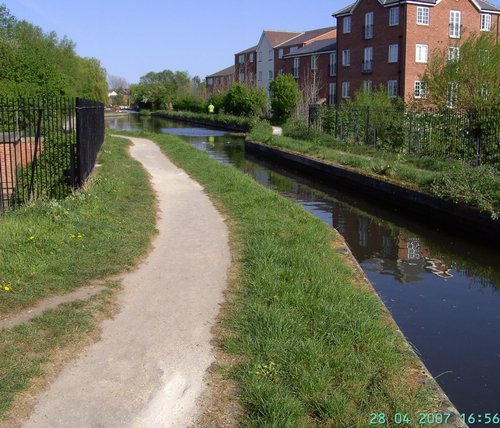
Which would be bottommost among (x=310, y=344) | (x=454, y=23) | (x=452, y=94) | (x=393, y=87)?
(x=310, y=344)

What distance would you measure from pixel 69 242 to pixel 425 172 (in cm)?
998

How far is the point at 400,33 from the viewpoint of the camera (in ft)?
137

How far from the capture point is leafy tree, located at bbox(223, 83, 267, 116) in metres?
49.3

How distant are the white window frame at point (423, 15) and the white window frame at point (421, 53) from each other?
1.64 metres

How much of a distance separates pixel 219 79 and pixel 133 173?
3201 inches

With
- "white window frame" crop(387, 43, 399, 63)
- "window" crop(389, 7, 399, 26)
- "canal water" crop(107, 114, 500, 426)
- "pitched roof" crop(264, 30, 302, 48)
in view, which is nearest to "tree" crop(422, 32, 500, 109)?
"canal water" crop(107, 114, 500, 426)

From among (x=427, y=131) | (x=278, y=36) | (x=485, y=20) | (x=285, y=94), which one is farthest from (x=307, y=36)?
(x=427, y=131)

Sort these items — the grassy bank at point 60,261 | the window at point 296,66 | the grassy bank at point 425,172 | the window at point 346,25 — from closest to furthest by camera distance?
the grassy bank at point 60,261 → the grassy bank at point 425,172 → the window at point 346,25 → the window at point 296,66

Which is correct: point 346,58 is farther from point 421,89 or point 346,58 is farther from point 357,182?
point 357,182

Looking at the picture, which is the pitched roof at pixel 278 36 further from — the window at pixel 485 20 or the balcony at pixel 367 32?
the window at pixel 485 20

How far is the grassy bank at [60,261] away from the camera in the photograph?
4.62 metres

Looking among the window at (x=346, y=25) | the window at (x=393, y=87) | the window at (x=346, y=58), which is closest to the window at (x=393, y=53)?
the window at (x=393, y=87)

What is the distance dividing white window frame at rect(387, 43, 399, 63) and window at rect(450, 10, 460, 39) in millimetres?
4511

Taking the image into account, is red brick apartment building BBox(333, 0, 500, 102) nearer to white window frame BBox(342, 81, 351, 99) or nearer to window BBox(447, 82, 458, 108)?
white window frame BBox(342, 81, 351, 99)
